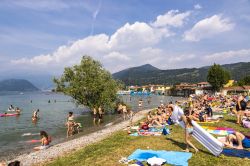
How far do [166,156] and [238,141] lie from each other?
10.5ft

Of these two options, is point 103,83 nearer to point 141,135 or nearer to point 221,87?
point 141,135

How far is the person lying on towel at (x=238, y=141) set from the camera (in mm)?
10734

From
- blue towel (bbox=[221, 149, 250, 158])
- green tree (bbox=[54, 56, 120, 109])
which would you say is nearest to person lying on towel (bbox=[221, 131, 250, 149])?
blue towel (bbox=[221, 149, 250, 158])

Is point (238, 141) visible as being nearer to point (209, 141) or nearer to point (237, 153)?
point (237, 153)

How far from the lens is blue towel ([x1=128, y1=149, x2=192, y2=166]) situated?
9483mm

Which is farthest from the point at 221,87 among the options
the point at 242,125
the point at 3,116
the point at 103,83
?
the point at 242,125

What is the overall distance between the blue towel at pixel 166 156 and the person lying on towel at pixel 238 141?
2.00 metres

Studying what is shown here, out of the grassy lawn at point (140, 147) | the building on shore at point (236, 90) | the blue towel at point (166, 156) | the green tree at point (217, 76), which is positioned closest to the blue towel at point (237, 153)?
the grassy lawn at point (140, 147)

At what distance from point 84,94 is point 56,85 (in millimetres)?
4379

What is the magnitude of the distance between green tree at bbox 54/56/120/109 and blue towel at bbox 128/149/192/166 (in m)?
25.7

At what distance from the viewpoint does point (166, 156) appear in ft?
33.4

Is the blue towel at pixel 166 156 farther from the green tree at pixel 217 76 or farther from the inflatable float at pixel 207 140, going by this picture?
the green tree at pixel 217 76

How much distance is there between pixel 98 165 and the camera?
9.75 m

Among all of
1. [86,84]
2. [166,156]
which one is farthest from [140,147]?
[86,84]
